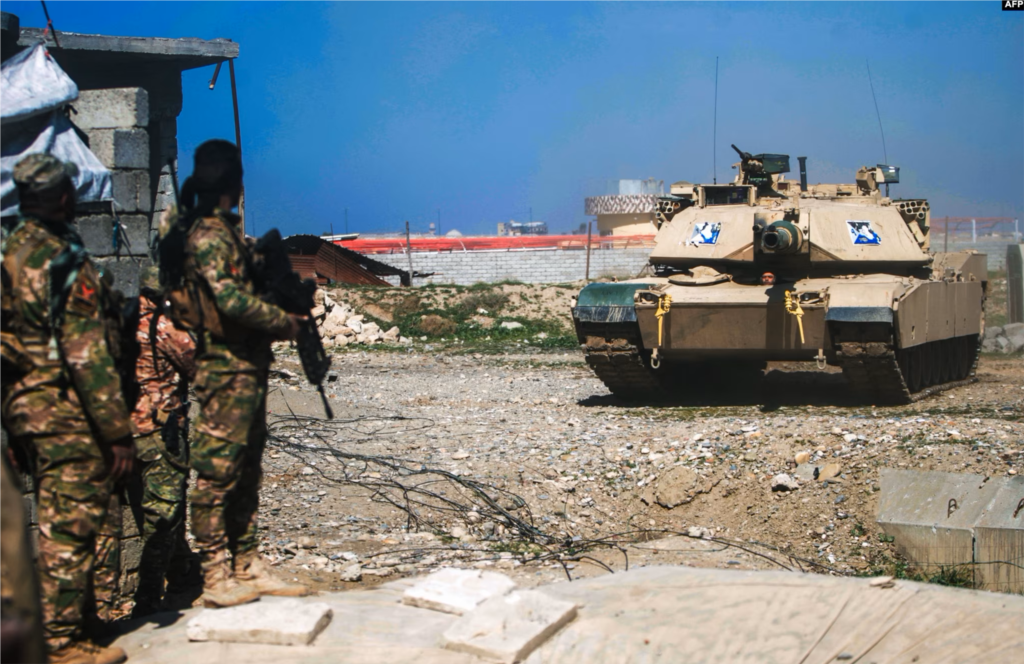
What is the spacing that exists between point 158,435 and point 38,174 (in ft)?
4.16

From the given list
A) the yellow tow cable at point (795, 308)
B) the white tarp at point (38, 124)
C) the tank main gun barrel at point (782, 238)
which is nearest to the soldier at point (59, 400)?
the white tarp at point (38, 124)

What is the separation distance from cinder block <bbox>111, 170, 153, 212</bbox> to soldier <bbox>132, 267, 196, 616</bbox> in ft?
2.73

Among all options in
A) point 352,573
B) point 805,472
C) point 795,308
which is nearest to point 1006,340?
point 795,308

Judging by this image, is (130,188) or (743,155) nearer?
(130,188)

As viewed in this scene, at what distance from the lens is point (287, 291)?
4.00 metres

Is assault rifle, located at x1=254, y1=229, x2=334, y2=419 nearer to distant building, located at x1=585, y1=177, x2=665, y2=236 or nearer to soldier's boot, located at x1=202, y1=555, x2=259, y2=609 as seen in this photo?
soldier's boot, located at x1=202, y1=555, x2=259, y2=609

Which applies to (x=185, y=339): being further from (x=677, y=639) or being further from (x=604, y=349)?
(x=604, y=349)

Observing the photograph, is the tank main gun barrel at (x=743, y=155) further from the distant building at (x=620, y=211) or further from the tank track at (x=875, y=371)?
the distant building at (x=620, y=211)

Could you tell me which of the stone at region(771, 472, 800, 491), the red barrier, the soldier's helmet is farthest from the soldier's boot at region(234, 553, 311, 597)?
the red barrier

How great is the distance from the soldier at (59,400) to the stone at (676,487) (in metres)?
4.54

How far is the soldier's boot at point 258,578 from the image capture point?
409cm

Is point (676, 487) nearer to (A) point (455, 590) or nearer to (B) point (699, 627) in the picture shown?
(B) point (699, 627)

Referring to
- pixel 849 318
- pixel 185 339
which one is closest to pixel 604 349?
→ pixel 849 318

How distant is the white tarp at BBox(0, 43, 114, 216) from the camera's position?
15.6 ft
